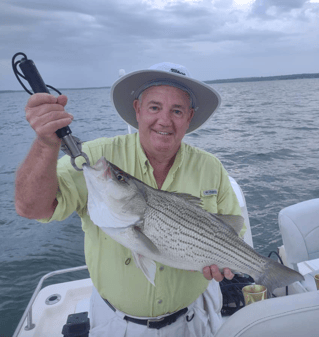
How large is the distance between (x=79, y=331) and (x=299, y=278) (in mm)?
1808

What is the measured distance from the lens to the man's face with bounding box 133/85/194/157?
2.61 metres

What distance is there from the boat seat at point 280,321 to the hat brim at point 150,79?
182 cm

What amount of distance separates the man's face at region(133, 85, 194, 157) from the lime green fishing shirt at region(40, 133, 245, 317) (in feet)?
0.40

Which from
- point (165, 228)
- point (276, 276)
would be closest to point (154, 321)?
point (165, 228)

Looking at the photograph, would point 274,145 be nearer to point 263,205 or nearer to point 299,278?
point 263,205

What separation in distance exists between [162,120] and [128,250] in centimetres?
109

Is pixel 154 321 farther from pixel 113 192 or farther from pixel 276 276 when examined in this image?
pixel 113 192

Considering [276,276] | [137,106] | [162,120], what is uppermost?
[137,106]

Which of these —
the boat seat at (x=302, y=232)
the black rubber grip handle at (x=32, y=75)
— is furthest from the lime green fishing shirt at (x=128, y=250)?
the boat seat at (x=302, y=232)

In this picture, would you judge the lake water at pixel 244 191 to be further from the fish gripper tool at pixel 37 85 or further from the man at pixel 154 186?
the man at pixel 154 186

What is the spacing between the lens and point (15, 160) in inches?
621

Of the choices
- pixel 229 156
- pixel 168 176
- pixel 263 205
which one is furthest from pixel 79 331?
pixel 229 156

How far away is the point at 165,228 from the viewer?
2189 mm

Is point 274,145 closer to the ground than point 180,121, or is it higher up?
closer to the ground
